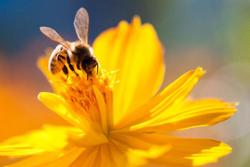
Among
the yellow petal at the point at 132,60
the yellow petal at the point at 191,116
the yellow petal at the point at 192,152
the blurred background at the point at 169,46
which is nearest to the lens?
Result: the yellow petal at the point at 192,152

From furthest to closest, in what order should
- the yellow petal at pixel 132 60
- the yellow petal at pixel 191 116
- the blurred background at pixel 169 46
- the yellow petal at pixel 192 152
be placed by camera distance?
the blurred background at pixel 169 46 < the yellow petal at pixel 132 60 < the yellow petal at pixel 191 116 < the yellow petal at pixel 192 152

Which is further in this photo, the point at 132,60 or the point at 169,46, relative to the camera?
the point at 169,46

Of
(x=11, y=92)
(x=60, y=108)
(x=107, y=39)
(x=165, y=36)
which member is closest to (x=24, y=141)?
(x=60, y=108)

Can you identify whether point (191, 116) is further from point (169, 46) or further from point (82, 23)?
point (169, 46)

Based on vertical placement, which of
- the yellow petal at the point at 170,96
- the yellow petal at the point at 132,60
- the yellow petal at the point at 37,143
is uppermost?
the yellow petal at the point at 132,60

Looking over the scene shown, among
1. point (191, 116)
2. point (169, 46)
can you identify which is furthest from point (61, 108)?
point (169, 46)

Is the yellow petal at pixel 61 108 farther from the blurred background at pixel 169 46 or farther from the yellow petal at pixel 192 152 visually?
the blurred background at pixel 169 46

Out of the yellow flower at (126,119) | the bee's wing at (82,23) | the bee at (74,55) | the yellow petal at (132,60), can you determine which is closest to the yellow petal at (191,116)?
the yellow flower at (126,119)
